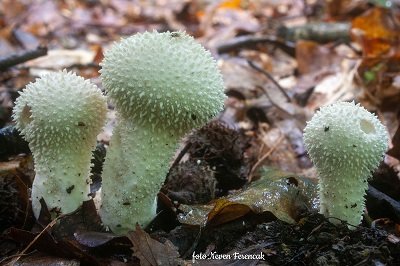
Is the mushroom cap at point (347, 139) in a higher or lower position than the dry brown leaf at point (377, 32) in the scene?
higher

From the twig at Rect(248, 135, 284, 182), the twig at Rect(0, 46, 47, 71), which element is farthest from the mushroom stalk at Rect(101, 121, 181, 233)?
the twig at Rect(0, 46, 47, 71)

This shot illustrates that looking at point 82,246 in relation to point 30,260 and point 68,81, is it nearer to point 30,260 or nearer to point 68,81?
point 30,260

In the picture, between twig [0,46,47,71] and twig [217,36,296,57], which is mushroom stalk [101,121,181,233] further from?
twig [217,36,296,57]

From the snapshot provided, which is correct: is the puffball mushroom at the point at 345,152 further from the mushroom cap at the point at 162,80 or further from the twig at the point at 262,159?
the twig at the point at 262,159

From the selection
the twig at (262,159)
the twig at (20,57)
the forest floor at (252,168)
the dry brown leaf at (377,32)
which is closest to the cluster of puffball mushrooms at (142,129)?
the forest floor at (252,168)

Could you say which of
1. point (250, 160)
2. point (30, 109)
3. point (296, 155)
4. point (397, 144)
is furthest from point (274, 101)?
point (30, 109)

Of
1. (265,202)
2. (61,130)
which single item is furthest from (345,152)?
(61,130)

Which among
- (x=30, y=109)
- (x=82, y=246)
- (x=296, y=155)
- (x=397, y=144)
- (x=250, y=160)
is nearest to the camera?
(x=82, y=246)

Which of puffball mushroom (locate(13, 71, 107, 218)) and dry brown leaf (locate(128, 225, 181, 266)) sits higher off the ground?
puffball mushroom (locate(13, 71, 107, 218))
